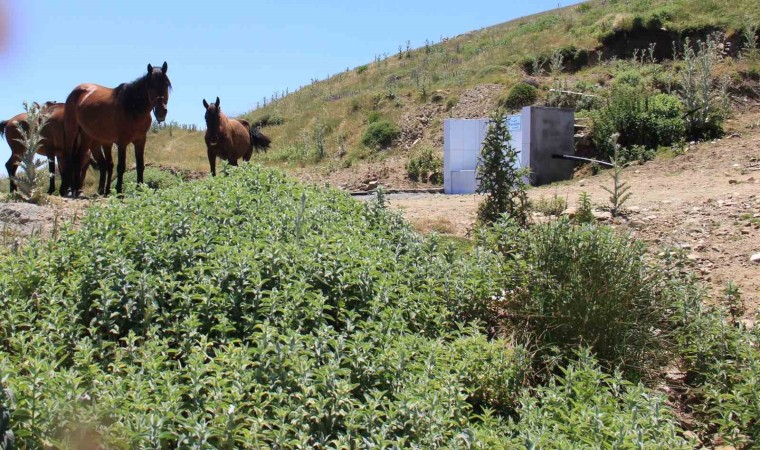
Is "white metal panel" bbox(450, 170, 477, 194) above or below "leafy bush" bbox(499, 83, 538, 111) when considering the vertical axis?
below

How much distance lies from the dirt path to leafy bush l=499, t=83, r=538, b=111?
311 inches

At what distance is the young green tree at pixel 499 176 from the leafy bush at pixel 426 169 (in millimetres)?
9055

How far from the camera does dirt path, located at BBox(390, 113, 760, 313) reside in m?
6.13

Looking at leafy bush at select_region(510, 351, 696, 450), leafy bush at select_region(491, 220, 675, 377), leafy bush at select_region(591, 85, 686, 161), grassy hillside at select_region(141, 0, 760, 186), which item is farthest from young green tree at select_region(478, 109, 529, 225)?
grassy hillside at select_region(141, 0, 760, 186)

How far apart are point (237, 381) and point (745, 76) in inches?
671

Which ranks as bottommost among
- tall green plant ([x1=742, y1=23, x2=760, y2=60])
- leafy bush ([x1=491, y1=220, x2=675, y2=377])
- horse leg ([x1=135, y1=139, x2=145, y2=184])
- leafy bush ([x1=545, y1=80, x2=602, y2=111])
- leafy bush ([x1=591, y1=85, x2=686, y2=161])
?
leafy bush ([x1=491, y1=220, x2=675, y2=377])

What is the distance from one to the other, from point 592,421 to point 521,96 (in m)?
17.7

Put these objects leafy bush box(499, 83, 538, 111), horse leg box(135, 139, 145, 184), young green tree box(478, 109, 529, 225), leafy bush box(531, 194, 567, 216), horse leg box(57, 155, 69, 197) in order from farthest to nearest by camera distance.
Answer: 1. leafy bush box(499, 83, 538, 111)
2. horse leg box(57, 155, 69, 197)
3. horse leg box(135, 139, 145, 184)
4. leafy bush box(531, 194, 567, 216)
5. young green tree box(478, 109, 529, 225)

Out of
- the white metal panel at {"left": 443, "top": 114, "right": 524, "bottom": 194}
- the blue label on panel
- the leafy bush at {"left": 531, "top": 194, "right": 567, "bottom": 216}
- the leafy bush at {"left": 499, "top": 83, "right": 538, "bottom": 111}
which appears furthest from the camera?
the leafy bush at {"left": 499, "top": 83, "right": 538, "bottom": 111}

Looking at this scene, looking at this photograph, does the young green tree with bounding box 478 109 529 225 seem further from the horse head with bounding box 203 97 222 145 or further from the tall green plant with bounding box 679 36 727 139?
the tall green plant with bounding box 679 36 727 139

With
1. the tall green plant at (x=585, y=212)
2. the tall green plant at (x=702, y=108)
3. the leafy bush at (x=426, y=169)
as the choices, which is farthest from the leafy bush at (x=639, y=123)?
the tall green plant at (x=585, y=212)

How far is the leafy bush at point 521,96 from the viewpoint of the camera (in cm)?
2014

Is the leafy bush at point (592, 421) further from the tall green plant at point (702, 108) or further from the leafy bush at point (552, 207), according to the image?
the tall green plant at point (702, 108)

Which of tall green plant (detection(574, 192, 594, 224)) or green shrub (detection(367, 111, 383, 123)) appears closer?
tall green plant (detection(574, 192, 594, 224))
